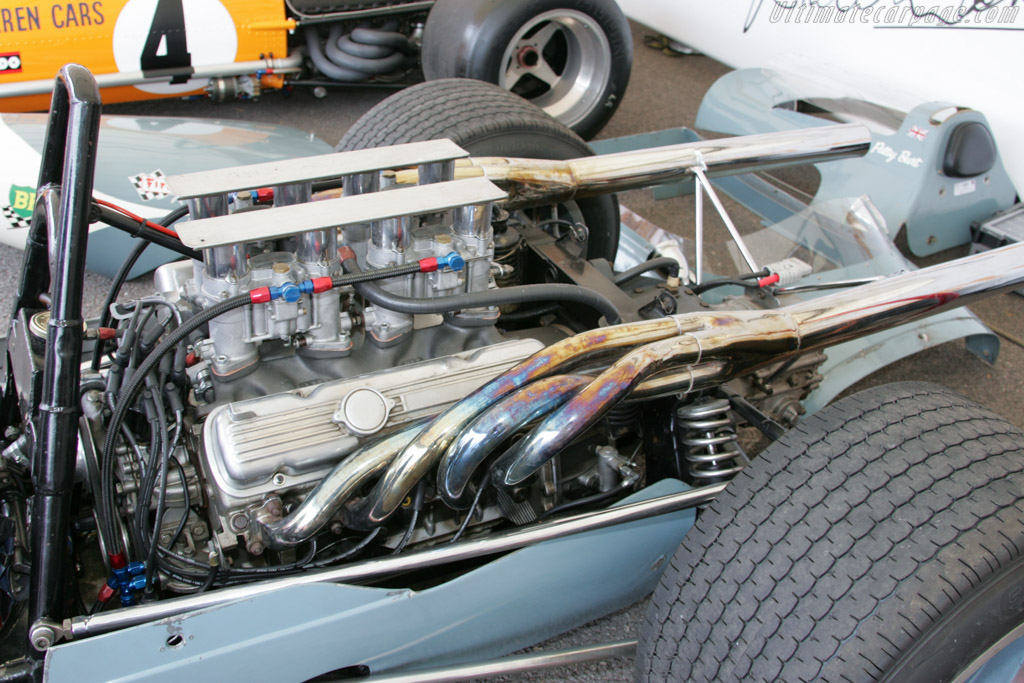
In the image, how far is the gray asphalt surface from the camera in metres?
1.83

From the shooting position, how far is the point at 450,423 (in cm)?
135

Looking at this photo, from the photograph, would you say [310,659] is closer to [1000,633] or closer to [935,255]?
[1000,633]

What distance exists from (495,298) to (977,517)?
83 cm

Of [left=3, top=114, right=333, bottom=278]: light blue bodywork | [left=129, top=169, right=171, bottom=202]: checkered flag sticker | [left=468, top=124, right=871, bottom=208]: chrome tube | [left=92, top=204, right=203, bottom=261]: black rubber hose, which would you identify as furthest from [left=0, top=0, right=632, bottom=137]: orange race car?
[left=92, top=204, right=203, bottom=261]: black rubber hose

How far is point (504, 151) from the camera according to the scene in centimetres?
215

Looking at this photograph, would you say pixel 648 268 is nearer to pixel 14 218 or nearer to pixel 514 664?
pixel 514 664

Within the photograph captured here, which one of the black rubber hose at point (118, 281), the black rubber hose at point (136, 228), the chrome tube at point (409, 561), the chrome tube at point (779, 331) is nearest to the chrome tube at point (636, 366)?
the chrome tube at point (779, 331)

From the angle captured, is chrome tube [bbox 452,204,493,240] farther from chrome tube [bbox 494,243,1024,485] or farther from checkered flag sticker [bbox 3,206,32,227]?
checkered flag sticker [bbox 3,206,32,227]

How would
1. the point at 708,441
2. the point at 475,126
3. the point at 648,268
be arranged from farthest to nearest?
the point at 475,126 < the point at 648,268 < the point at 708,441

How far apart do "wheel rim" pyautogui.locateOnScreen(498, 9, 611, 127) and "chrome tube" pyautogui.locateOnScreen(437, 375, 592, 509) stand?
7.57ft

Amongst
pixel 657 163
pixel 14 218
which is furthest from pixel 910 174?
pixel 14 218

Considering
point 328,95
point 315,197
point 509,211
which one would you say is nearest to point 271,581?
point 315,197

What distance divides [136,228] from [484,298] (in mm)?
617

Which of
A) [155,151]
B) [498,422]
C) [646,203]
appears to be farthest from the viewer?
[646,203]
